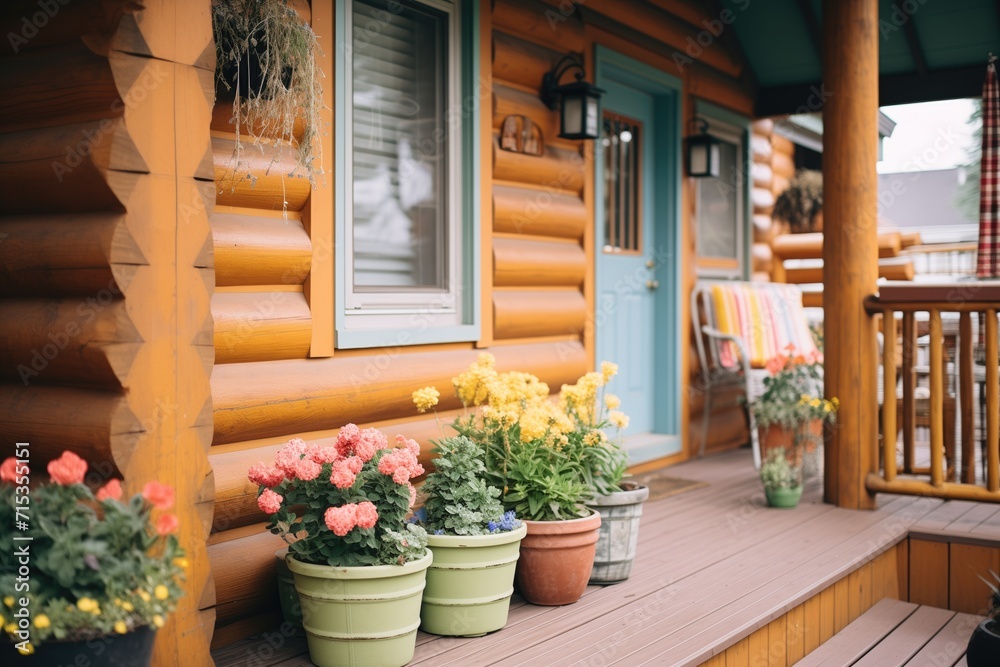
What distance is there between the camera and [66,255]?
230 cm

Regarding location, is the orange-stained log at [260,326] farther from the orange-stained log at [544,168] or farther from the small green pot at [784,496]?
the small green pot at [784,496]

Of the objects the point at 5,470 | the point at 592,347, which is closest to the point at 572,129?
the point at 592,347

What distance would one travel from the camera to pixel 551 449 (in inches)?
132

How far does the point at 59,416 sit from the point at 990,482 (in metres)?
3.90

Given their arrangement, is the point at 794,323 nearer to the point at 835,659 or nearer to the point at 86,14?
the point at 835,659

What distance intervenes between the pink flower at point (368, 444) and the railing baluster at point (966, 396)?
2973 millimetres

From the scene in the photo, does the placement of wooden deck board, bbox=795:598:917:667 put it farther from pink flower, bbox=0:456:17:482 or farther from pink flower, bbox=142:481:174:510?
pink flower, bbox=0:456:17:482

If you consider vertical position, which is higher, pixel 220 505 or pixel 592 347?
pixel 592 347

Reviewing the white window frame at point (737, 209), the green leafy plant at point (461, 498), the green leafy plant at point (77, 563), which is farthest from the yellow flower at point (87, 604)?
the white window frame at point (737, 209)

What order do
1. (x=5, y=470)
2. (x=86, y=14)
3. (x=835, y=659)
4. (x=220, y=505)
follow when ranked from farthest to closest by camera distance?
(x=835, y=659), (x=220, y=505), (x=86, y=14), (x=5, y=470)

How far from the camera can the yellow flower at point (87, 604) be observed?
1.86 metres

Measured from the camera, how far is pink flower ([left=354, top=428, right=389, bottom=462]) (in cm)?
271

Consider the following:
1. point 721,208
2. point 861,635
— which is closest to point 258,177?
point 861,635

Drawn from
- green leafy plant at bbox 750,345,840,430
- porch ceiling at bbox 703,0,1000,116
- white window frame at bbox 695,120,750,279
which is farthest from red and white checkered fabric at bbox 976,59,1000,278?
green leafy plant at bbox 750,345,840,430
